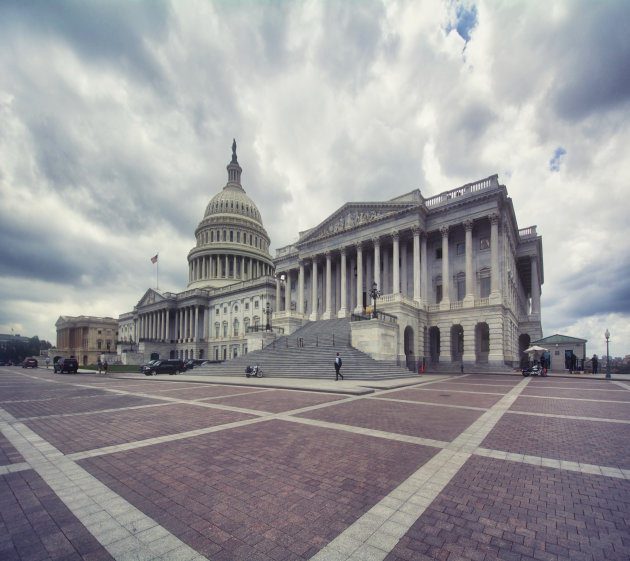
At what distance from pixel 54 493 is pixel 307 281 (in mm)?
47796

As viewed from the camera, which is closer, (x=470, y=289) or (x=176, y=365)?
(x=470, y=289)

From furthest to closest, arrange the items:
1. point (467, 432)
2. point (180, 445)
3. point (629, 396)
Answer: point (629, 396) < point (467, 432) < point (180, 445)

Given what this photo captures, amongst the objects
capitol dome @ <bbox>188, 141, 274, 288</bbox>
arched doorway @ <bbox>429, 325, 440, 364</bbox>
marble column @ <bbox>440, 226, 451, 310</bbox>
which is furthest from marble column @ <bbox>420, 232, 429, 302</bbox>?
capitol dome @ <bbox>188, 141, 274, 288</bbox>

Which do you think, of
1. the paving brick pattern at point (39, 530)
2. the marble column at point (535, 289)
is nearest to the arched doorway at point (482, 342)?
the marble column at point (535, 289)

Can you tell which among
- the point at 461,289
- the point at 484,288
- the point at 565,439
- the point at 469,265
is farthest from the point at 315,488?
the point at 461,289

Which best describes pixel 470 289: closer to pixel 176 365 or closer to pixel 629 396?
pixel 629 396

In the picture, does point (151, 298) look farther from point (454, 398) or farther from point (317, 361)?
point (454, 398)

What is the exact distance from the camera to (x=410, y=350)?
37.0 m

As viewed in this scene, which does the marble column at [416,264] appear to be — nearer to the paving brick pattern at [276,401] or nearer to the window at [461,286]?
the window at [461,286]

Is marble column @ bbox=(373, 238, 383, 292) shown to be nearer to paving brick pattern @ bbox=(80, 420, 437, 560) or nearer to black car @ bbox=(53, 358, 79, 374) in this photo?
paving brick pattern @ bbox=(80, 420, 437, 560)

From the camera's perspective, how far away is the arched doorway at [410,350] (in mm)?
35938

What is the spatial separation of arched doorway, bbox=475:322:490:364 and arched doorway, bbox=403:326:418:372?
6.18 meters

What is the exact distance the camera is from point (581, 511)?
4609 millimetres

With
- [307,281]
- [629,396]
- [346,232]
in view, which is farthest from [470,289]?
[307,281]
